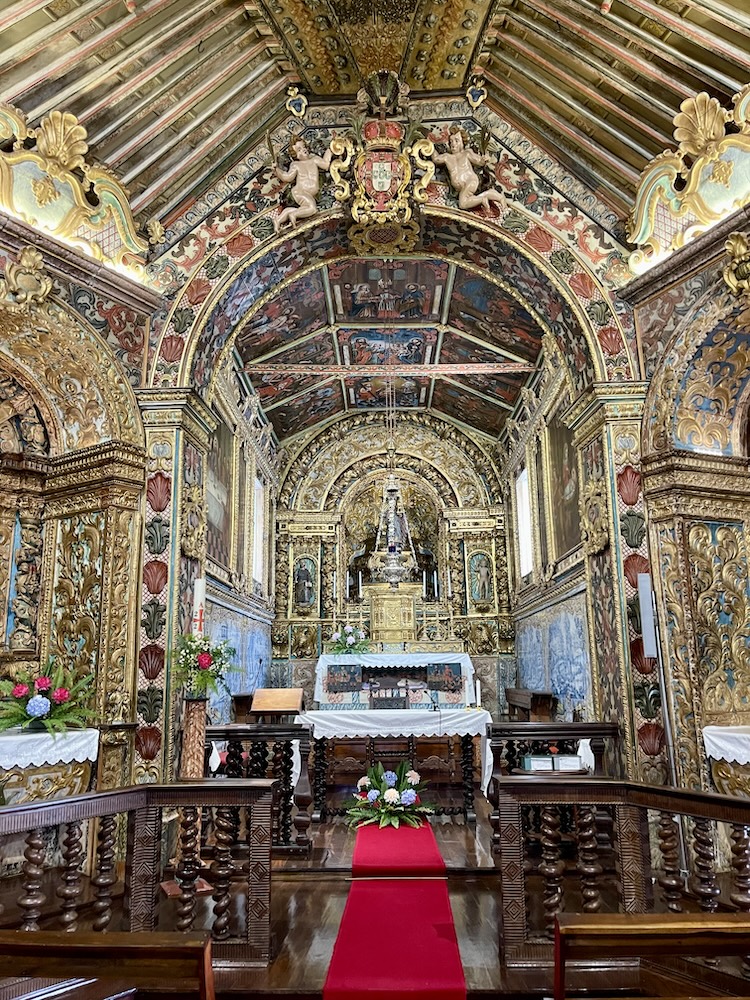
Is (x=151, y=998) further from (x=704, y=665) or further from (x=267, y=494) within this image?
(x=267, y=494)

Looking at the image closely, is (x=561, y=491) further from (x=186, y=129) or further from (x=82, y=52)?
(x=82, y=52)

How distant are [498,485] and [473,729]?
9.71m

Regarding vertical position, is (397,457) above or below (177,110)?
below

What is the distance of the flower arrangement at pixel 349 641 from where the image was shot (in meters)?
16.5

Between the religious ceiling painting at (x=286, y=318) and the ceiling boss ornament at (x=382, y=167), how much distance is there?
2558 mm

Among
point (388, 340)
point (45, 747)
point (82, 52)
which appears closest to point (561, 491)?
point (388, 340)

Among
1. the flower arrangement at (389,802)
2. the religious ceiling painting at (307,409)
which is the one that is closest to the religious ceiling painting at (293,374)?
the religious ceiling painting at (307,409)

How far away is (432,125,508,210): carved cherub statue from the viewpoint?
9.88 metres

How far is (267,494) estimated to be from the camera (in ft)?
58.9

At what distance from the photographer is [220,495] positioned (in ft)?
42.9

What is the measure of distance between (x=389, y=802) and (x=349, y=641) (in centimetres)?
768

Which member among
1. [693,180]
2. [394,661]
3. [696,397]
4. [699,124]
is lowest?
[394,661]

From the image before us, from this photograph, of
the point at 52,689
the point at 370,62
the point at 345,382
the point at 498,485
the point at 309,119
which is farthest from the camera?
the point at 498,485

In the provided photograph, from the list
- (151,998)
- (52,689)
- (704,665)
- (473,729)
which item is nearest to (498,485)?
(473,729)
